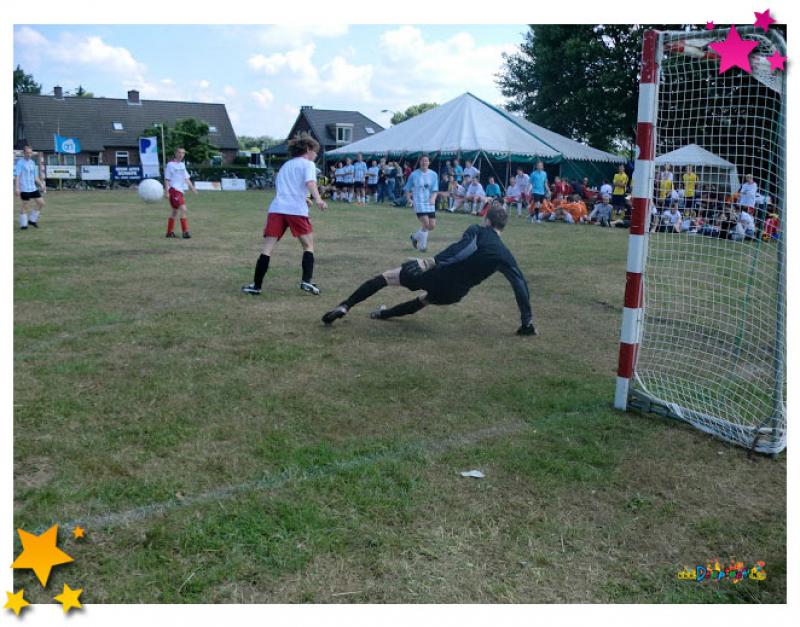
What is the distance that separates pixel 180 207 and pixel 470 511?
525 inches

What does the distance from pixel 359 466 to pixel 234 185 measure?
4371 centimetres

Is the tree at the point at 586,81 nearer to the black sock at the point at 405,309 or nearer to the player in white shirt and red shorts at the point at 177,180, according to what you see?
the player in white shirt and red shorts at the point at 177,180

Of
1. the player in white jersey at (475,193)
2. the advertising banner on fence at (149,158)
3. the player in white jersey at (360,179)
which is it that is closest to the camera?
the player in white jersey at (475,193)

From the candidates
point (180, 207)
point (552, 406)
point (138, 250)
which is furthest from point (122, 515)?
point (180, 207)

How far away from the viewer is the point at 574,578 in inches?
122

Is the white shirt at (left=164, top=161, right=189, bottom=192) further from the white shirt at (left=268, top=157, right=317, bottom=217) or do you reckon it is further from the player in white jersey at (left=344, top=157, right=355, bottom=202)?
the player in white jersey at (left=344, top=157, right=355, bottom=202)

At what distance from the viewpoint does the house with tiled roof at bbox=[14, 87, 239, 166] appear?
189ft

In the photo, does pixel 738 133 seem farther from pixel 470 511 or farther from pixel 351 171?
pixel 351 171

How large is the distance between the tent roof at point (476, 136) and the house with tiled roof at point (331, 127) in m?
34.1

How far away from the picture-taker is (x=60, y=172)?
40219 millimetres

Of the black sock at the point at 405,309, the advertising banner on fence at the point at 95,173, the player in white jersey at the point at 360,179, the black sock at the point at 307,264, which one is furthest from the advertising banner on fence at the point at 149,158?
the black sock at the point at 405,309

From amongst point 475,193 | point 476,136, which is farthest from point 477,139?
point 475,193

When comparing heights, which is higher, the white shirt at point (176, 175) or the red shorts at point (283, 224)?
the white shirt at point (176, 175)

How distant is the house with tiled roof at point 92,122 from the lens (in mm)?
57594
